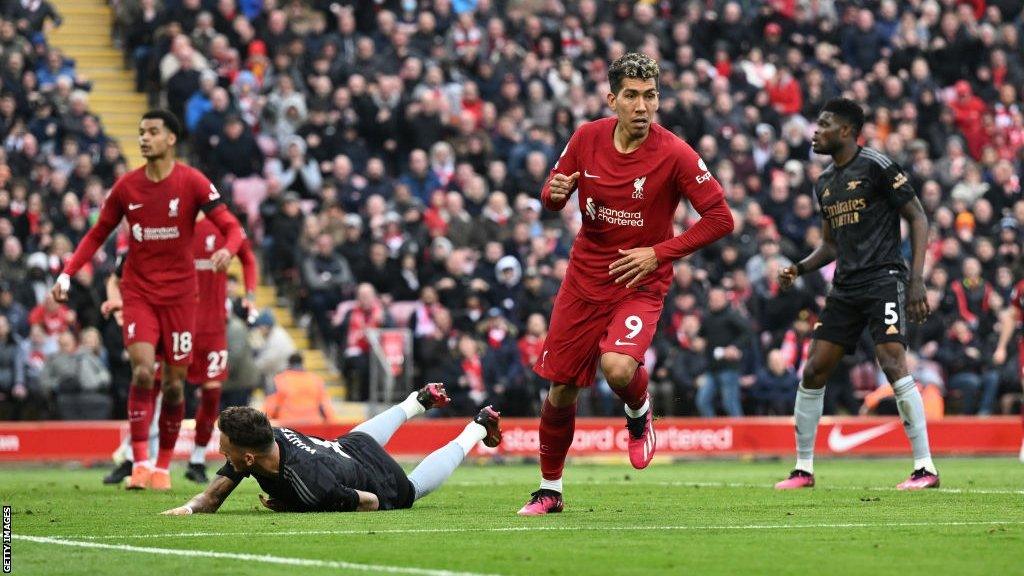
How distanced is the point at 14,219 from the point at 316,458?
12.6 m

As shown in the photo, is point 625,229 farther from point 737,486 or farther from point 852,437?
point 852,437

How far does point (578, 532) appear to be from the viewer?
30.9 feet

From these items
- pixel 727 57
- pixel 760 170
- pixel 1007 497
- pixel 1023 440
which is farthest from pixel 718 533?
pixel 727 57

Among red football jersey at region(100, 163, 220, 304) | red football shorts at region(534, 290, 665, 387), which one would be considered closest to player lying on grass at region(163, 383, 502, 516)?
red football shorts at region(534, 290, 665, 387)

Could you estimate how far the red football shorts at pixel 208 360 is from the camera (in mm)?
15531

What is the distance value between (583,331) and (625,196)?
0.85 m

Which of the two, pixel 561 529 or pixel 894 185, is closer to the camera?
pixel 561 529

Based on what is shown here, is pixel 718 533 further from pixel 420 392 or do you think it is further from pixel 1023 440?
pixel 1023 440

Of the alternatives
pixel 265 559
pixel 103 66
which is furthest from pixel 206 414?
pixel 103 66

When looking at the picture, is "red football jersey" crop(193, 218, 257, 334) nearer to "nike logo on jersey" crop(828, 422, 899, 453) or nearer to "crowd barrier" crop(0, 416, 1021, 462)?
"crowd barrier" crop(0, 416, 1021, 462)

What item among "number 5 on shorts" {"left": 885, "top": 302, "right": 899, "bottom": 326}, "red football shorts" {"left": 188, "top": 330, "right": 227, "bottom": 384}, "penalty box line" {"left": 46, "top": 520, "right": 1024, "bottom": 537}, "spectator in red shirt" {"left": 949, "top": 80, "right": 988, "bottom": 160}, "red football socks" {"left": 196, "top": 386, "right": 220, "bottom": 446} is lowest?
"red football socks" {"left": 196, "top": 386, "right": 220, "bottom": 446}

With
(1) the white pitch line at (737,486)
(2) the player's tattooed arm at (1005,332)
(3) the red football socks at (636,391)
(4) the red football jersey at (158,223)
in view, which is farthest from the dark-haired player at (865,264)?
(2) the player's tattooed arm at (1005,332)

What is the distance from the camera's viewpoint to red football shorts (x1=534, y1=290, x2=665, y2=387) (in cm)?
1045

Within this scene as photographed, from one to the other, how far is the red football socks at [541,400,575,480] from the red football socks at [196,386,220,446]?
5.44 m
